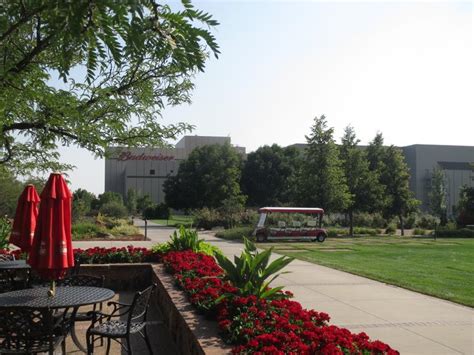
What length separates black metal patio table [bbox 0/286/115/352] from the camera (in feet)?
15.9

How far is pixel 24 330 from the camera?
14.1 ft

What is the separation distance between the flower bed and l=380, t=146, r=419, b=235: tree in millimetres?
36865

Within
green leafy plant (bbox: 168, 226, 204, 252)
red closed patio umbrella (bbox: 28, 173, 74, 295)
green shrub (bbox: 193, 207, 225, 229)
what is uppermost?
red closed patio umbrella (bbox: 28, 173, 74, 295)

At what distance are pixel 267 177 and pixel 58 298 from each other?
5731 cm

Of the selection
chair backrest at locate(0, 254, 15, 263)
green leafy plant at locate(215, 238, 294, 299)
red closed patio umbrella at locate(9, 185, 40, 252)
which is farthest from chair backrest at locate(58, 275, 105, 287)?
chair backrest at locate(0, 254, 15, 263)

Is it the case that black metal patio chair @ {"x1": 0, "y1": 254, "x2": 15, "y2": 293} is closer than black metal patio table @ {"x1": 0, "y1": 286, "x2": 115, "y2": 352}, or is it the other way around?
black metal patio table @ {"x1": 0, "y1": 286, "x2": 115, "y2": 352}

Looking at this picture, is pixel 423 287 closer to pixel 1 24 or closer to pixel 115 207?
pixel 1 24

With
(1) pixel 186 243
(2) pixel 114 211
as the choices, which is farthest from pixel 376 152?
(1) pixel 186 243

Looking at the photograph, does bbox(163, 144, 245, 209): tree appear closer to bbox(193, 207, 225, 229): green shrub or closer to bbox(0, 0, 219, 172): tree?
bbox(193, 207, 225, 229): green shrub

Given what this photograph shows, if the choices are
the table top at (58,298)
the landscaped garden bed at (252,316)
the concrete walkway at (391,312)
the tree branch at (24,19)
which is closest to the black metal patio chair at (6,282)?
the table top at (58,298)

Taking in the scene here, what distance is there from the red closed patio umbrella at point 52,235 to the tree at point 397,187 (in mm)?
38099

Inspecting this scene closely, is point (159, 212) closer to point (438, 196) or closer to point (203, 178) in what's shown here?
point (203, 178)

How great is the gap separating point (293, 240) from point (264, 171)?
33139mm

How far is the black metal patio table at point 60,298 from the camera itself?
484 centimetres
